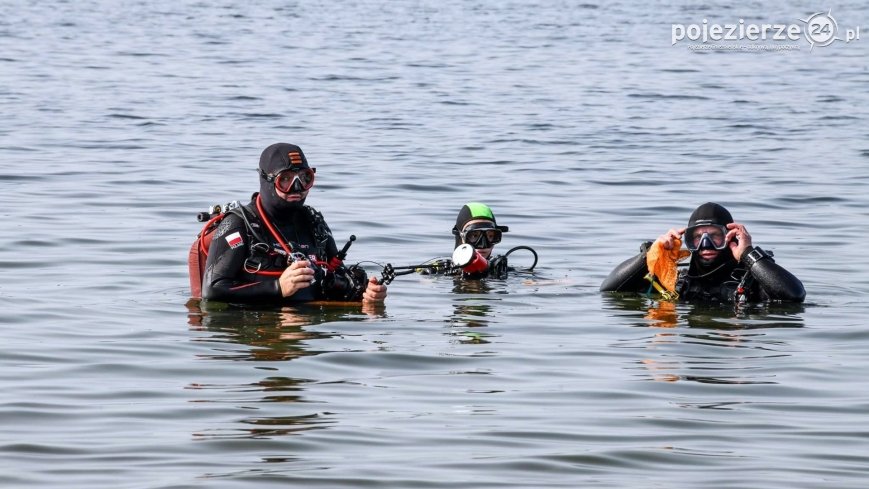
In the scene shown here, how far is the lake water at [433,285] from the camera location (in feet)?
20.8

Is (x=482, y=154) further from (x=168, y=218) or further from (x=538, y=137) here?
(x=168, y=218)

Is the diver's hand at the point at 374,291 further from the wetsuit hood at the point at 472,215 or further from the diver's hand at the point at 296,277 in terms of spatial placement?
the wetsuit hood at the point at 472,215

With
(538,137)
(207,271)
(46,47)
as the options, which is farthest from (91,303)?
(46,47)

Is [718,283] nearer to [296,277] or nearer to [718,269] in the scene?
[718,269]

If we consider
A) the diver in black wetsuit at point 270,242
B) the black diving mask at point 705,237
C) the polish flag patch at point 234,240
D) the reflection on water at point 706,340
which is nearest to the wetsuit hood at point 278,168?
the diver in black wetsuit at point 270,242

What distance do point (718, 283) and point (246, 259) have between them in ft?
11.0

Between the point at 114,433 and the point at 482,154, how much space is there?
13.3 m

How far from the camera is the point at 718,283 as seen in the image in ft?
33.9

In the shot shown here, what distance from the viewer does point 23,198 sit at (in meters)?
15.0

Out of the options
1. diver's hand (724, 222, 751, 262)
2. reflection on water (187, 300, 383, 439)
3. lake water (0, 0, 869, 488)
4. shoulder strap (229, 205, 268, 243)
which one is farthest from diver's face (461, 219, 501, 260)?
shoulder strap (229, 205, 268, 243)

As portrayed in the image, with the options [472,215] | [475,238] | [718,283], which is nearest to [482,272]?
[475,238]

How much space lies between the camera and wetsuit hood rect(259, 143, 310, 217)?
9195 mm

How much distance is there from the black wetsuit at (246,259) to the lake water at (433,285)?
0.86ft

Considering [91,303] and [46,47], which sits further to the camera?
[46,47]
